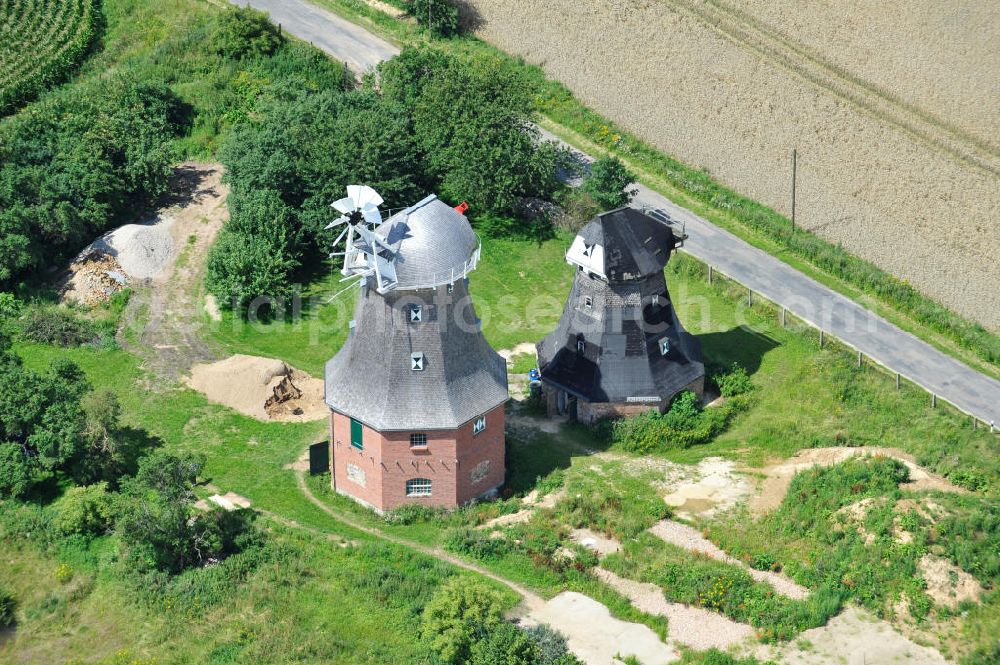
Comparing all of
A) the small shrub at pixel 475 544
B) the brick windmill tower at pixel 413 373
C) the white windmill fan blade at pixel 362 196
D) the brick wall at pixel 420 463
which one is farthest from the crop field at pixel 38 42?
the small shrub at pixel 475 544

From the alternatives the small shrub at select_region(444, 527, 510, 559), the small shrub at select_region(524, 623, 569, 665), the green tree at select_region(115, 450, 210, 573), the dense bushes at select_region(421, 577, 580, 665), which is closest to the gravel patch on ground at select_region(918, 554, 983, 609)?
the dense bushes at select_region(421, 577, 580, 665)

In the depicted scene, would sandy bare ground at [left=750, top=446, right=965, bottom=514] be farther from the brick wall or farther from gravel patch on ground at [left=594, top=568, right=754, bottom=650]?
the brick wall

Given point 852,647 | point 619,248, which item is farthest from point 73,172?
point 852,647

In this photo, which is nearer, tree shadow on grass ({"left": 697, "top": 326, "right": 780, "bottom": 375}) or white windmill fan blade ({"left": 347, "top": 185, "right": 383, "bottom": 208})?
white windmill fan blade ({"left": 347, "top": 185, "right": 383, "bottom": 208})

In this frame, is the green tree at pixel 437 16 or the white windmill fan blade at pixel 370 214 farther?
the green tree at pixel 437 16

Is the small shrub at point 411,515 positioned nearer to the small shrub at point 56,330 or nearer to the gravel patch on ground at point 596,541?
the gravel patch on ground at point 596,541

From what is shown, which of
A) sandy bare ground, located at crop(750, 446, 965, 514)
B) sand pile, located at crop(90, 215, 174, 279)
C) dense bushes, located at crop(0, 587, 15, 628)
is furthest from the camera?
sand pile, located at crop(90, 215, 174, 279)

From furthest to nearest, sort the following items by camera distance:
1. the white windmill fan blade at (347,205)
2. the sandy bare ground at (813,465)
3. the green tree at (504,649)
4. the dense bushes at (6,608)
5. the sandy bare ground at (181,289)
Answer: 1. the sandy bare ground at (181,289)
2. the sandy bare ground at (813,465)
3. the dense bushes at (6,608)
4. the white windmill fan blade at (347,205)
5. the green tree at (504,649)
